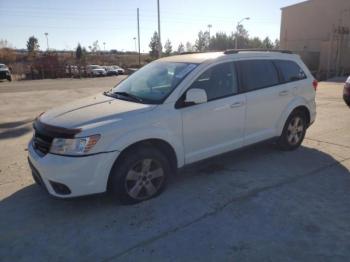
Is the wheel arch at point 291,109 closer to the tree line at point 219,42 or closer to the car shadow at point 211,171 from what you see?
the car shadow at point 211,171

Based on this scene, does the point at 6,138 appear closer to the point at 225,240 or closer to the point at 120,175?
the point at 120,175

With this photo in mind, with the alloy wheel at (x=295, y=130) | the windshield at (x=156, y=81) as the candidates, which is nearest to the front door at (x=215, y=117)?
the windshield at (x=156, y=81)

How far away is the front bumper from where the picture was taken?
11.6 ft

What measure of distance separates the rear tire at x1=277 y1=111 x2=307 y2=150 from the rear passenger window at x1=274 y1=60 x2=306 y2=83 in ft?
1.95

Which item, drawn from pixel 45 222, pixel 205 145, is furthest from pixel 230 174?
pixel 45 222

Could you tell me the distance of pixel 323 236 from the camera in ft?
10.8

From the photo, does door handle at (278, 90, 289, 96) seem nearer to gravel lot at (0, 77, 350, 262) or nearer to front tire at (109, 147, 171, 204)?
gravel lot at (0, 77, 350, 262)

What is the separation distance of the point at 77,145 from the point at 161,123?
99 centimetres

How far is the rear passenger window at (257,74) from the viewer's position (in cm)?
495

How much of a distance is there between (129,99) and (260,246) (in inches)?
92.7

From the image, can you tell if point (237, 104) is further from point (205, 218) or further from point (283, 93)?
point (205, 218)

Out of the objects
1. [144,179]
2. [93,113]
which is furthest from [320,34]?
[93,113]

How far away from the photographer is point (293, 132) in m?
5.88

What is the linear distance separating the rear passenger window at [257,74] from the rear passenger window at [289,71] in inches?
7.0
